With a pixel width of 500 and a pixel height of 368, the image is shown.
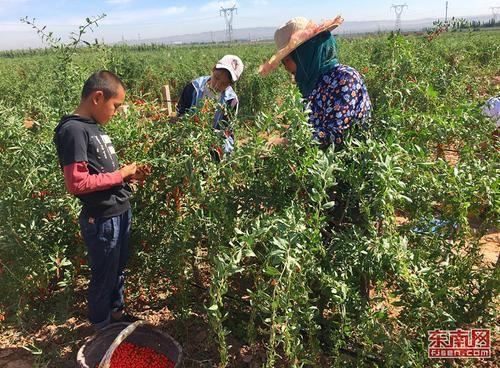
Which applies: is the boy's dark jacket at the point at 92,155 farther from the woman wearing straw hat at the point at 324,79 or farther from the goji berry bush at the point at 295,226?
the woman wearing straw hat at the point at 324,79

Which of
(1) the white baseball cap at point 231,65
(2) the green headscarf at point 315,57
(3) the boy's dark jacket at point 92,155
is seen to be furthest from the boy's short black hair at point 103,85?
(1) the white baseball cap at point 231,65

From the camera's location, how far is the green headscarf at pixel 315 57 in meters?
2.33

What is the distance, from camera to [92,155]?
218 cm

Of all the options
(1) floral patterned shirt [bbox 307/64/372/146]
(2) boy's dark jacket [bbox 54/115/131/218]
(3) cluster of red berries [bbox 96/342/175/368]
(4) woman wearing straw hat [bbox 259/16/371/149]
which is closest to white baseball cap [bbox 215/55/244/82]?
(4) woman wearing straw hat [bbox 259/16/371/149]

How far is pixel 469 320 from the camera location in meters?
1.94

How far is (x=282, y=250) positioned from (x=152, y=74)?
14747mm

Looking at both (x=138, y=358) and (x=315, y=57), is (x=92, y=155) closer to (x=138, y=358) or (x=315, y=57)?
(x=138, y=358)

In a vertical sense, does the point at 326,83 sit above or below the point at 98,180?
above

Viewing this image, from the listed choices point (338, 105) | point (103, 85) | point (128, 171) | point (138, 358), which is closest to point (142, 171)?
point (128, 171)

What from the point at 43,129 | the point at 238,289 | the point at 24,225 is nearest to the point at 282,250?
the point at 238,289

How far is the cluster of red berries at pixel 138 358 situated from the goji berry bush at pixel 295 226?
0.30 metres

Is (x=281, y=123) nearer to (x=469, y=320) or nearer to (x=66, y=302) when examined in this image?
(x=469, y=320)

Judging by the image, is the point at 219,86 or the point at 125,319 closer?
the point at 125,319

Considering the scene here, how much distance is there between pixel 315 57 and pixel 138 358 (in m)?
1.99
